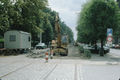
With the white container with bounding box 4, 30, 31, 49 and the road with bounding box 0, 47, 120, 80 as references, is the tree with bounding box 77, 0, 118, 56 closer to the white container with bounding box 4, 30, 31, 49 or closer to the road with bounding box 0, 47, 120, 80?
the white container with bounding box 4, 30, 31, 49

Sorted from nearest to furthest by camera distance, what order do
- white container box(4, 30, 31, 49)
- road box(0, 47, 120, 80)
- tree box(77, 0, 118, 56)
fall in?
road box(0, 47, 120, 80) → tree box(77, 0, 118, 56) → white container box(4, 30, 31, 49)

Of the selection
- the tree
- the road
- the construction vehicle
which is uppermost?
the tree

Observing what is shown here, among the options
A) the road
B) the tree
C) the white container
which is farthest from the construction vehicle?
the road

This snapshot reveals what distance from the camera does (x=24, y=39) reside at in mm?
33188

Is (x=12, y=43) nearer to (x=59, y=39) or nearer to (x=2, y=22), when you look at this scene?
(x=2, y=22)

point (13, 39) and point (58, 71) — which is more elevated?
Result: point (13, 39)

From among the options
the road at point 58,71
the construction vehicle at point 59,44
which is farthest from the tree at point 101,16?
the road at point 58,71

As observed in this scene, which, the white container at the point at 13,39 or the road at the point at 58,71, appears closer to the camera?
the road at the point at 58,71

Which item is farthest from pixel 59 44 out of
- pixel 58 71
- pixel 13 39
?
pixel 58 71

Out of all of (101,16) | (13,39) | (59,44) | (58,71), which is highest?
Result: (101,16)

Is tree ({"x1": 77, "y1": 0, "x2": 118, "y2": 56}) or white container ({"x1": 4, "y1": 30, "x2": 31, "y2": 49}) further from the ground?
tree ({"x1": 77, "y1": 0, "x2": 118, "y2": 56})

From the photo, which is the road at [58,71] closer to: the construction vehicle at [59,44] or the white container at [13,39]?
the construction vehicle at [59,44]

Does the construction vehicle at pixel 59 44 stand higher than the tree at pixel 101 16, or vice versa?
the tree at pixel 101 16

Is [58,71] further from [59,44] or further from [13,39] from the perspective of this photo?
[13,39]
